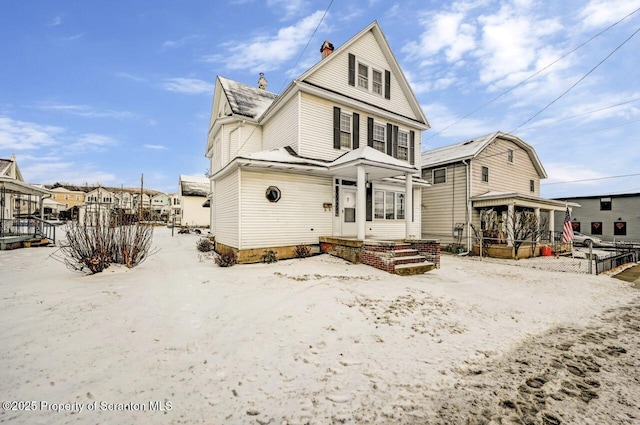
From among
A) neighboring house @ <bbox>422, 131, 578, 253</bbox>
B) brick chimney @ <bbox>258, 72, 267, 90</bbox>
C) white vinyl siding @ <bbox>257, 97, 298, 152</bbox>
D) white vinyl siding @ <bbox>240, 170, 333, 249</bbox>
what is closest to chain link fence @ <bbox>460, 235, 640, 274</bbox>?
neighboring house @ <bbox>422, 131, 578, 253</bbox>

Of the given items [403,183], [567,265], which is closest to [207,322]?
[403,183]

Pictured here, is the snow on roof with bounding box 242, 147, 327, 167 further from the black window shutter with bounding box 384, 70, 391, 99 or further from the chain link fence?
the chain link fence

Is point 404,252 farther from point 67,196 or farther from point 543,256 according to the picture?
point 67,196

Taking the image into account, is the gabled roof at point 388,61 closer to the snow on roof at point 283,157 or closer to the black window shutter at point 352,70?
the black window shutter at point 352,70

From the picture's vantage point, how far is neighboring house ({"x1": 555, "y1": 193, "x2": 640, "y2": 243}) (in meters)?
22.9

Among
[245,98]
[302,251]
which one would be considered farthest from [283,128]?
[302,251]

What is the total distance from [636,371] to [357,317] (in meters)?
3.71

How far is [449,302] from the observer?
5.92m

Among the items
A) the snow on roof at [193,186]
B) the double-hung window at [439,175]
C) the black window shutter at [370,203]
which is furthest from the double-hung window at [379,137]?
the snow on roof at [193,186]

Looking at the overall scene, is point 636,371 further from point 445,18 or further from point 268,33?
point 268,33

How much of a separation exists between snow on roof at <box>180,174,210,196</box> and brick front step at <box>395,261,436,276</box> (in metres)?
32.3

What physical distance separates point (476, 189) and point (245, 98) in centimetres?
1532

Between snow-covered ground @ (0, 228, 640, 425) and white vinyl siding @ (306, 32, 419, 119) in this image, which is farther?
white vinyl siding @ (306, 32, 419, 119)

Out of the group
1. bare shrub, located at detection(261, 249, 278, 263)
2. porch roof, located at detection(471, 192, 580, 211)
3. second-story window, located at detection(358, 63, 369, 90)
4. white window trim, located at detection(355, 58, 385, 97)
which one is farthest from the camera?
porch roof, located at detection(471, 192, 580, 211)
